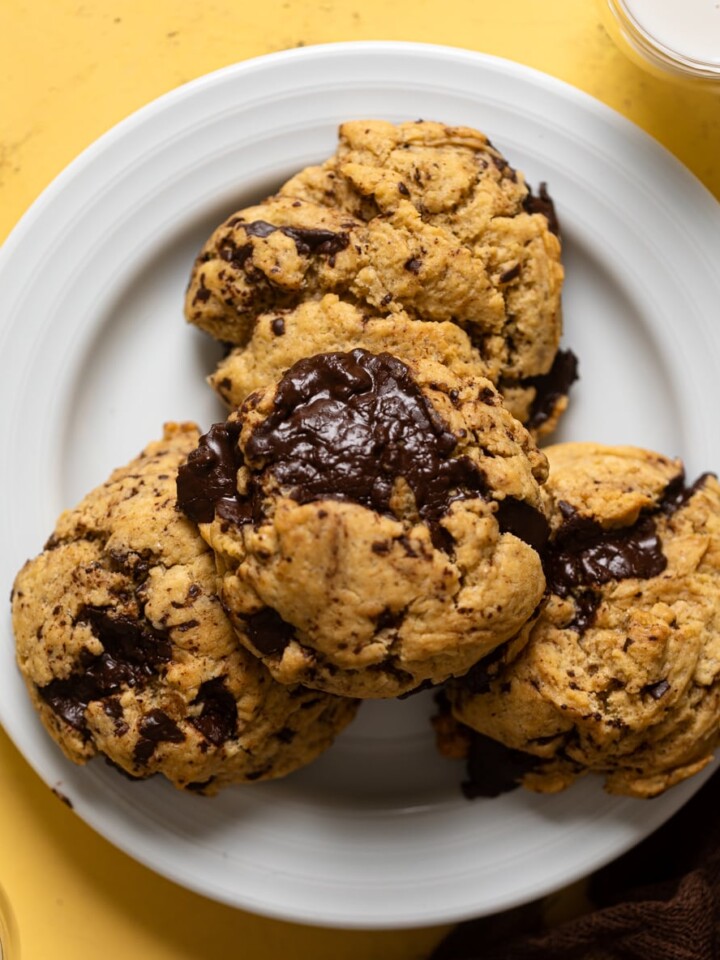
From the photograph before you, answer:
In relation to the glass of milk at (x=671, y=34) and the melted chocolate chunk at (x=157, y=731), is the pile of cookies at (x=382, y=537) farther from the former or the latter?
the glass of milk at (x=671, y=34)

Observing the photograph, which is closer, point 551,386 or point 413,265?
point 413,265

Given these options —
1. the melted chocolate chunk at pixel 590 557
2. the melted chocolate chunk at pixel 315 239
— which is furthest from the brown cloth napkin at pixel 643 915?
the melted chocolate chunk at pixel 315 239

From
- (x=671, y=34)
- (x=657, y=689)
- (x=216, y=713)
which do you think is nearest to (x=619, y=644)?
(x=657, y=689)

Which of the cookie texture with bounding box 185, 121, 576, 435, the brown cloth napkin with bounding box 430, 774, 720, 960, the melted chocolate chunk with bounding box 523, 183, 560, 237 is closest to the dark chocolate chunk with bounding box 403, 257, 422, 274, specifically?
the cookie texture with bounding box 185, 121, 576, 435

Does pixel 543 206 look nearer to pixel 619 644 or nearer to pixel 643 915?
pixel 619 644

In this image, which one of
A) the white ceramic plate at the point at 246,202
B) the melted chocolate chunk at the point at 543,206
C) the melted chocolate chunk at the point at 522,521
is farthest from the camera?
the white ceramic plate at the point at 246,202

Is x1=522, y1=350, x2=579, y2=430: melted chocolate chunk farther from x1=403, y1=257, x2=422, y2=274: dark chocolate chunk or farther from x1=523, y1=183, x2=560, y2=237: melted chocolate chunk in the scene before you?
x1=403, y1=257, x2=422, y2=274: dark chocolate chunk

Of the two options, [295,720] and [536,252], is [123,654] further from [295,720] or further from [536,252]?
[536,252]

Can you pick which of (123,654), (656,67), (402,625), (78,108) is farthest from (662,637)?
(78,108)
